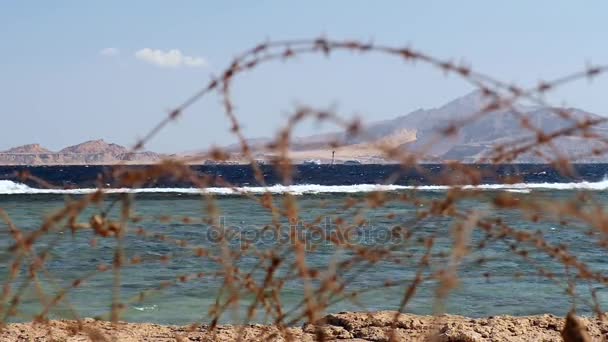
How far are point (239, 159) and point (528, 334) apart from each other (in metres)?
5.01

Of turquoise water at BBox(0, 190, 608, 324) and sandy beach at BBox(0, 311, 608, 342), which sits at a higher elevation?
sandy beach at BBox(0, 311, 608, 342)

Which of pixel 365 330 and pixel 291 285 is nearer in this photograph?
pixel 365 330

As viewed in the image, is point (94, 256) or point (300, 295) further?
point (94, 256)

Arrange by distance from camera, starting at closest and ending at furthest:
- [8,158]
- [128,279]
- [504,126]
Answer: [504,126] → [128,279] → [8,158]

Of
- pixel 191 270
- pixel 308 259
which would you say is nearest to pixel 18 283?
pixel 191 270

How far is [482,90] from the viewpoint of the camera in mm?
1874

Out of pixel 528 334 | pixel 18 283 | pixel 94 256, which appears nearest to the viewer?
pixel 528 334

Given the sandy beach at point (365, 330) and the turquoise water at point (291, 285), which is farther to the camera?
the turquoise water at point (291, 285)

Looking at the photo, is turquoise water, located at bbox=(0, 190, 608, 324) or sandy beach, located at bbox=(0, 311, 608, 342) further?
turquoise water, located at bbox=(0, 190, 608, 324)

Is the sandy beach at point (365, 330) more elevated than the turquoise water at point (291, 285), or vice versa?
the sandy beach at point (365, 330)

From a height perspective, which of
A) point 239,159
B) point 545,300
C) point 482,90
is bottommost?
point 545,300

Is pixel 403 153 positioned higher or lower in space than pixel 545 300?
higher

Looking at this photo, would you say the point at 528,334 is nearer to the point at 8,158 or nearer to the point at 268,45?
the point at 268,45

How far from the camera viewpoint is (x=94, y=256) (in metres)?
13.7
